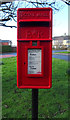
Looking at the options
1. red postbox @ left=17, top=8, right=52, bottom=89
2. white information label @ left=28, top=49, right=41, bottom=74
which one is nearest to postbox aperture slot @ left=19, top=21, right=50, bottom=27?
red postbox @ left=17, top=8, right=52, bottom=89

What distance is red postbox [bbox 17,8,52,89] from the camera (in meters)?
1.80

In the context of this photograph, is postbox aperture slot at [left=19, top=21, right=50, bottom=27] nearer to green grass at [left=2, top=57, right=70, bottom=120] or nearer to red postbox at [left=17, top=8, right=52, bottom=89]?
red postbox at [left=17, top=8, right=52, bottom=89]

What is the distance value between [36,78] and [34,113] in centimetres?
52

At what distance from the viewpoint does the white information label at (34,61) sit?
1.82 m

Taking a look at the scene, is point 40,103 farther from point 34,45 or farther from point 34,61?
point 34,45

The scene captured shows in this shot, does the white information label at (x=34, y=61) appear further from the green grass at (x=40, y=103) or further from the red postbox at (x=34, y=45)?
the green grass at (x=40, y=103)

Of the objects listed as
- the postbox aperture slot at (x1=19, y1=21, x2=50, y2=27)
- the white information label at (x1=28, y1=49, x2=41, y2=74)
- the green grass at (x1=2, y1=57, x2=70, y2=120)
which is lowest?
the green grass at (x1=2, y1=57, x2=70, y2=120)

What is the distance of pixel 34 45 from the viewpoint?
1.80 m

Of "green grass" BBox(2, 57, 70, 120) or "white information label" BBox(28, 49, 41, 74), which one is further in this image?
"green grass" BBox(2, 57, 70, 120)

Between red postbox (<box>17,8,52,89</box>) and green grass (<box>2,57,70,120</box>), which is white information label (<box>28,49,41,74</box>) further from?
green grass (<box>2,57,70,120</box>)

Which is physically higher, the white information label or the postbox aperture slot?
the postbox aperture slot

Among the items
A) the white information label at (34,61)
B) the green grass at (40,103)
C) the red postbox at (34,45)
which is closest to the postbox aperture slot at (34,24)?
the red postbox at (34,45)

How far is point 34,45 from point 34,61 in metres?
0.20

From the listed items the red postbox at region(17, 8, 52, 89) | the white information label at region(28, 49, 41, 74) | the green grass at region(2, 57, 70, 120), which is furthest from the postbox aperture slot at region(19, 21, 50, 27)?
the green grass at region(2, 57, 70, 120)
